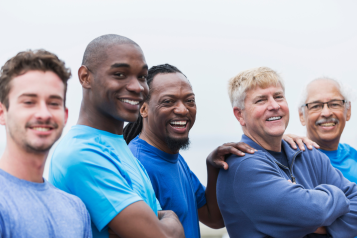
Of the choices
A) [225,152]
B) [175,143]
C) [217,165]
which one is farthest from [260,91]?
[175,143]

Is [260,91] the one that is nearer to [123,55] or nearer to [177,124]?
[177,124]

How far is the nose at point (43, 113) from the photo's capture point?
158cm

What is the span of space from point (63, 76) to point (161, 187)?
43.5 inches

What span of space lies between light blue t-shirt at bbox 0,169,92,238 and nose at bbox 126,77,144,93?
66 centimetres

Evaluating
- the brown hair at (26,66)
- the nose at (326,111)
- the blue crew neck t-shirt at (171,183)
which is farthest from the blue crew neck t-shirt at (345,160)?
the brown hair at (26,66)

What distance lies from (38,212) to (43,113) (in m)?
0.41

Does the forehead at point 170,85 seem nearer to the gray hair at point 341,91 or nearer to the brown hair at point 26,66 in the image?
the brown hair at point 26,66

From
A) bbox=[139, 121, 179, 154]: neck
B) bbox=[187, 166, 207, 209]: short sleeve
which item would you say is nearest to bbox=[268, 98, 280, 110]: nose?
bbox=[139, 121, 179, 154]: neck

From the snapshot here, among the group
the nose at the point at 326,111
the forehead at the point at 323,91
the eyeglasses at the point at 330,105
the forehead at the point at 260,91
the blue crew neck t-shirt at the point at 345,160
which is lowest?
the blue crew neck t-shirt at the point at 345,160

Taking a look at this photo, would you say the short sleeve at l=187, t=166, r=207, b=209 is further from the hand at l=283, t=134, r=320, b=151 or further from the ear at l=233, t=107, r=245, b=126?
the hand at l=283, t=134, r=320, b=151

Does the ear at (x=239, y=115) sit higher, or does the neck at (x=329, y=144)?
the ear at (x=239, y=115)

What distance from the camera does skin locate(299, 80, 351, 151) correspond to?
3.43m

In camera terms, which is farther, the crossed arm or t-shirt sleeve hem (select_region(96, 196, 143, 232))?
the crossed arm

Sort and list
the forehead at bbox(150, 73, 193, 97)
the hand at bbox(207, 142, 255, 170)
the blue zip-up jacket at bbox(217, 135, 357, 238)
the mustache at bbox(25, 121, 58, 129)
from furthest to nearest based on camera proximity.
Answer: the forehead at bbox(150, 73, 193, 97)
the hand at bbox(207, 142, 255, 170)
the blue zip-up jacket at bbox(217, 135, 357, 238)
the mustache at bbox(25, 121, 58, 129)
